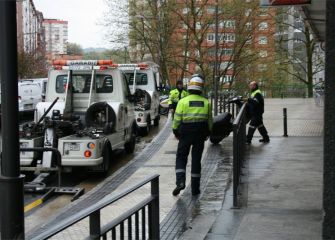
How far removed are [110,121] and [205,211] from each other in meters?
5.26

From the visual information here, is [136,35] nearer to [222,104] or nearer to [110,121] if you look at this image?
[222,104]

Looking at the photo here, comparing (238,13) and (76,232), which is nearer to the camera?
(76,232)

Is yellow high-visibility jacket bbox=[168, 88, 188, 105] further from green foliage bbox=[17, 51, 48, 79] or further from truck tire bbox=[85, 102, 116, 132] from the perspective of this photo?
green foliage bbox=[17, 51, 48, 79]

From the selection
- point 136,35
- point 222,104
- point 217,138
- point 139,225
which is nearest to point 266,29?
point 136,35

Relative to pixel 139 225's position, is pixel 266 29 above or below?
above

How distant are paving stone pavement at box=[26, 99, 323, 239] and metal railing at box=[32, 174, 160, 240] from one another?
0.14m

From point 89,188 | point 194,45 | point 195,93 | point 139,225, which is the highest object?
point 194,45

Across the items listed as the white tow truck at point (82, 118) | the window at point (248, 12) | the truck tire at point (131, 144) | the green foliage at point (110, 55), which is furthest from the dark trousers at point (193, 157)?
the green foliage at point (110, 55)

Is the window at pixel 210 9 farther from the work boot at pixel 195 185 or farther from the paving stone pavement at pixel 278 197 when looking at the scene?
the work boot at pixel 195 185

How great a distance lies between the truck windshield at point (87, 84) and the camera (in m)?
13.5

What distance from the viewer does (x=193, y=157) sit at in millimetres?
8562

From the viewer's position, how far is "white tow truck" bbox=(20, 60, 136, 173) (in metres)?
11.0

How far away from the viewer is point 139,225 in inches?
182

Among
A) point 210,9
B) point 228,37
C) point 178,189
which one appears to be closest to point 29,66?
point 210,9
